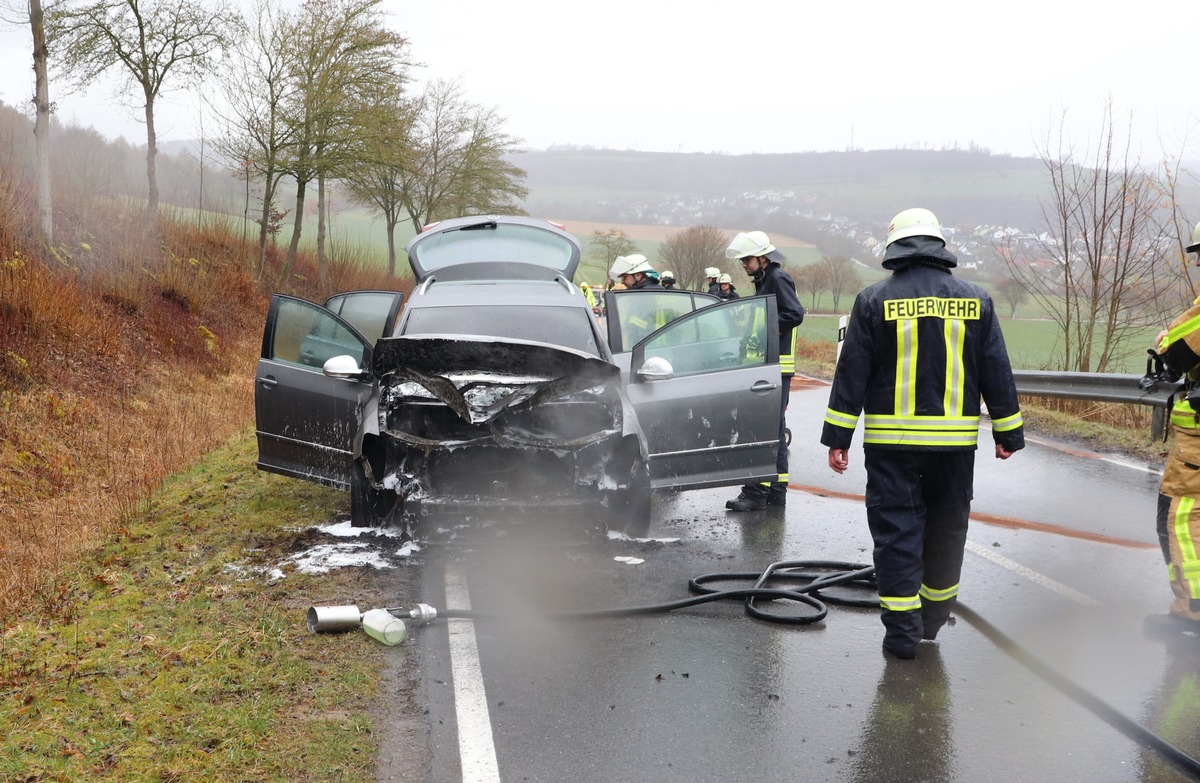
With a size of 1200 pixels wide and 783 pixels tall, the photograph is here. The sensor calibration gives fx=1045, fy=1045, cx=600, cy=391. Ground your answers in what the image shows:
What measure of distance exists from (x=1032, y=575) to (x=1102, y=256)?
8772mm

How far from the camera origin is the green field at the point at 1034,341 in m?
14.4

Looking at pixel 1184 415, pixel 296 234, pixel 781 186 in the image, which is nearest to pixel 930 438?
pixel 1184 415

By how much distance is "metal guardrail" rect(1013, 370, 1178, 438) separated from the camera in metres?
10.4

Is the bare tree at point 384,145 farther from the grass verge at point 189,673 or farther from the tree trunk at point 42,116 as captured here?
the grass verge at point 189,673

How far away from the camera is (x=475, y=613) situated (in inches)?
208

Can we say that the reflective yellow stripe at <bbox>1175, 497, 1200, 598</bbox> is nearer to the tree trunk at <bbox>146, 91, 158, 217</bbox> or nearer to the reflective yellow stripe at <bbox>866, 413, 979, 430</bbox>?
the reflective yellow stripe at <bbox>866, 413, 979, 430</bbox>

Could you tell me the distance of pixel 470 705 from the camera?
420cm

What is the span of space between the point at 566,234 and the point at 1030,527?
4.93 metres

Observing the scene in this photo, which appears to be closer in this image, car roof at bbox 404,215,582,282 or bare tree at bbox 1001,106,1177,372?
car roof at bbox 404,215,582,282

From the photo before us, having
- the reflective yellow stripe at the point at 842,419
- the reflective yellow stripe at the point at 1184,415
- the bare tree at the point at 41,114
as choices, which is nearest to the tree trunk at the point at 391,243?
the bare tree at the point at 41,114

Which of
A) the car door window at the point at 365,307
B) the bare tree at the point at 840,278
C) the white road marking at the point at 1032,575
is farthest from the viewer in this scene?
the bare tree at the point at 840,278

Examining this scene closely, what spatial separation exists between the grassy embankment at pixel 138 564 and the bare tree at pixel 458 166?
2942 cm

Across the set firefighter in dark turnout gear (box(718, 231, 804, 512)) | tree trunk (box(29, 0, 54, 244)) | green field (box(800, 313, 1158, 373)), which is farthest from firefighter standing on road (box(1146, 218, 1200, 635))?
tree trunk (box(29, 0, 54, 244))

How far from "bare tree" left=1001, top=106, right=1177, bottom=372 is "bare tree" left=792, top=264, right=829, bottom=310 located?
54259mm
